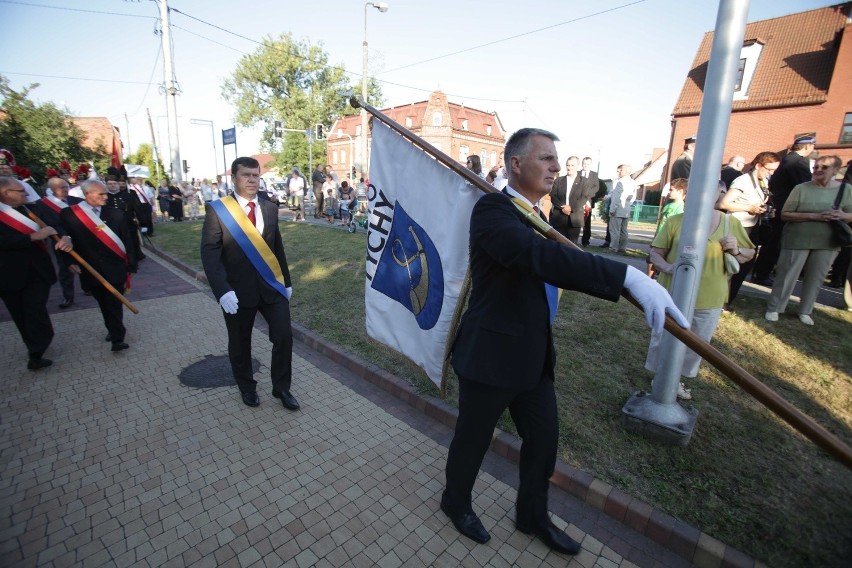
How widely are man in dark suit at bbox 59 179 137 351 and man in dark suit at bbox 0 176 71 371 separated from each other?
0.29m

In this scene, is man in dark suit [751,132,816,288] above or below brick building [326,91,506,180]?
below

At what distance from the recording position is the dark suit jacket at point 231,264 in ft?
11.5

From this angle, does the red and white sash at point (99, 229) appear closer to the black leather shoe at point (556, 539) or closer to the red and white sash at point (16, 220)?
the red and white sash at point (16, 220)

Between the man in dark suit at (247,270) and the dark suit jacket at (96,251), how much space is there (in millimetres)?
2627

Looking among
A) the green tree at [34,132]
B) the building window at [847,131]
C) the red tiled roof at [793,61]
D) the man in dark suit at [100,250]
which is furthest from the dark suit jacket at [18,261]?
the building window at [847,131]

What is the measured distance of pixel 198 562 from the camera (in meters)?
2.31

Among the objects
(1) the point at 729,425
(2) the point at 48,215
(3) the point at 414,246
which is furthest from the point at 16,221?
(1) the point at 729,425

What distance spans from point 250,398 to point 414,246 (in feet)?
7.51

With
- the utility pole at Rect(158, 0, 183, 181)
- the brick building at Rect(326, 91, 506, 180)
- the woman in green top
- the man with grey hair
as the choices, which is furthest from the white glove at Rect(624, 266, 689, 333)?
the brick building at Rect(326, 91, 506, 180)

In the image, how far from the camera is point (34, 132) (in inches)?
758

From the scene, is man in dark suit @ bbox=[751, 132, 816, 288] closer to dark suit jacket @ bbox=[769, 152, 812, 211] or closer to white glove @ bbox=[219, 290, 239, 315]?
dark suit jacket @ bbox=[769, 152, 812, 211]

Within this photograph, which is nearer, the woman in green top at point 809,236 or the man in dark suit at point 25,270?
the man in dark suit at point 25,270

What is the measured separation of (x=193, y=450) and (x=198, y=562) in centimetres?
115

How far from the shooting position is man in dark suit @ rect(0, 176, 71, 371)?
14.1 feet
